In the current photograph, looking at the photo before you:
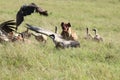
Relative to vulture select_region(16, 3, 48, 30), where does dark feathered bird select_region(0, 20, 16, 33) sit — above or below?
below

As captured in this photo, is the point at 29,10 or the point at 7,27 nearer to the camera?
the point at 29,10

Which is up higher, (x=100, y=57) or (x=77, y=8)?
(x=100, y=57)

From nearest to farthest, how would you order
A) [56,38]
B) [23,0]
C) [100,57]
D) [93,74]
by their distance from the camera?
[93,74] → [100,57] → [56,38] → [23,0]

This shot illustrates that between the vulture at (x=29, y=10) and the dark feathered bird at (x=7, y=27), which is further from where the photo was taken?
the dark feathered bird at (x=7, y=27)

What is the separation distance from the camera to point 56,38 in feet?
23.1

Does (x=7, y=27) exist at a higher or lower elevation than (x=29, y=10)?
lower

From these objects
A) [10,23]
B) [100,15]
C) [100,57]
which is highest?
[10,23]

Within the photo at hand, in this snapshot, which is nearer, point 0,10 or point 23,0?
point 0,10

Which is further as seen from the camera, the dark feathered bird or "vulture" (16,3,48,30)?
the dark feathered bird

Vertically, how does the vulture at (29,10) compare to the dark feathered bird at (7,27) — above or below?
above

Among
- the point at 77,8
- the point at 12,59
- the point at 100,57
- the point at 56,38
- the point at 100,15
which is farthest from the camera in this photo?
the point at 77,8

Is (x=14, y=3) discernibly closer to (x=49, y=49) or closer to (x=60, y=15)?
(x=60, y=15)

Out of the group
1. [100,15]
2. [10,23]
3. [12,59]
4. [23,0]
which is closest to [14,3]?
[23,0]

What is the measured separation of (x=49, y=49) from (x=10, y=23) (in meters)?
1.08
